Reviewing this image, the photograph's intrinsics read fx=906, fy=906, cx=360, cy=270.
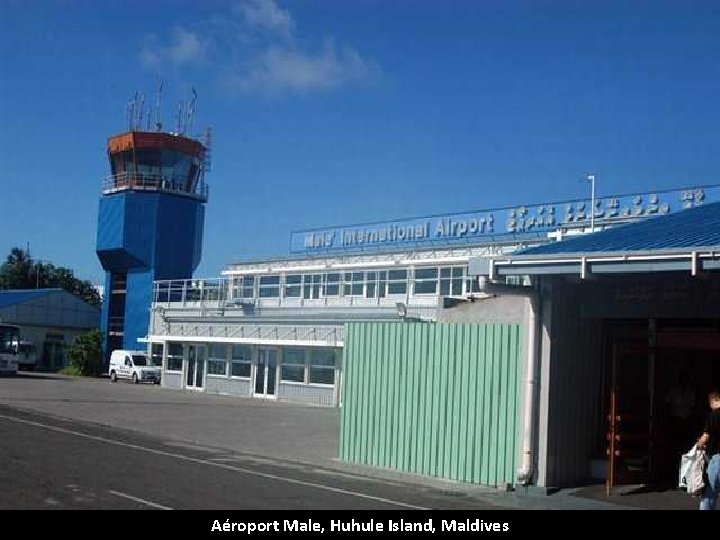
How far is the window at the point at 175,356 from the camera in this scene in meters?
51.1

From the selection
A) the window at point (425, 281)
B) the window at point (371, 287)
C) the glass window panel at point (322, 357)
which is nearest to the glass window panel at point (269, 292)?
the window at point (371, 287)

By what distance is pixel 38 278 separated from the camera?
99938mm

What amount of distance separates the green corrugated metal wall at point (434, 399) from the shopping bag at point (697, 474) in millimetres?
4249

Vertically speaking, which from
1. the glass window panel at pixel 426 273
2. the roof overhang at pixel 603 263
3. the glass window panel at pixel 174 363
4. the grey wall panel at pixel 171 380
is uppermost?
the glass window panel at pixel 426 273

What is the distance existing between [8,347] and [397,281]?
2149cm

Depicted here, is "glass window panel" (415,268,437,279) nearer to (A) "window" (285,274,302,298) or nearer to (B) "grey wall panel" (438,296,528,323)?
(A) "window" (285,274,302,298)

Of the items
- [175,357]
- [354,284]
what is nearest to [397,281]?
[354,284]

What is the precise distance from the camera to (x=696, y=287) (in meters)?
13.5

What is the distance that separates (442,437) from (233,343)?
31.2 m

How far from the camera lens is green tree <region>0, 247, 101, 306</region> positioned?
328 feet

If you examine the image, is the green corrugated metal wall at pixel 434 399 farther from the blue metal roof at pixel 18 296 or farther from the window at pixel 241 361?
the blue metal roof at pixel 18 296

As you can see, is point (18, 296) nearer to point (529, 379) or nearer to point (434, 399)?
point (434, 399)

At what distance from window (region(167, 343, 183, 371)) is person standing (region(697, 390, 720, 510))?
42.7 metres

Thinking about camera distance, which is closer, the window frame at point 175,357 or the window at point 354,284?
the window at point 354,284
